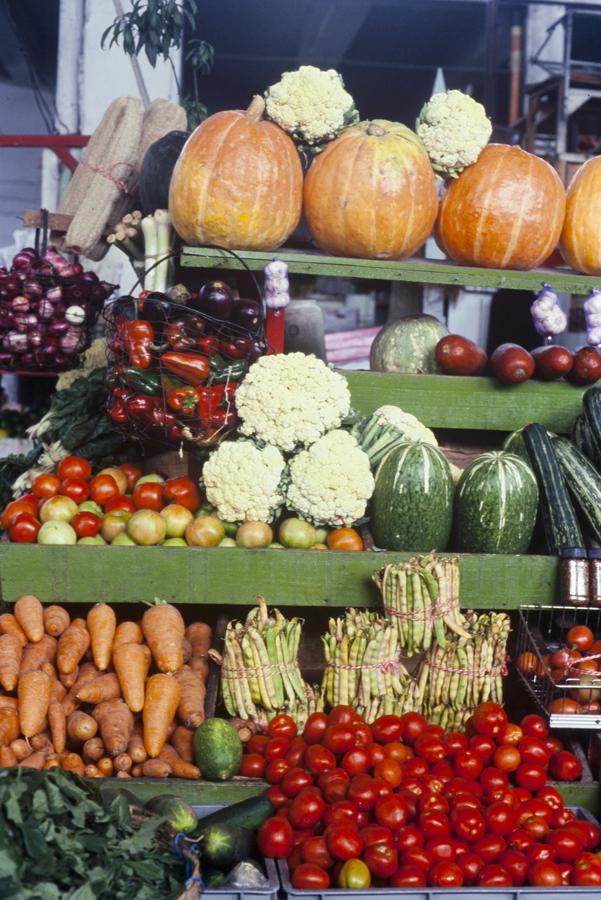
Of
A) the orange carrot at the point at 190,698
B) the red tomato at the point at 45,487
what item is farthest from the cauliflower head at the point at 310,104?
the orange carrot at the point at 190,698

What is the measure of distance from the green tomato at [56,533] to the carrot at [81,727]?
67 centimetres

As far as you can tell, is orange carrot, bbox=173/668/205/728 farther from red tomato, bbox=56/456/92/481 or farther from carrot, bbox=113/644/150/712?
red tomato, bbox=56/456/92/481

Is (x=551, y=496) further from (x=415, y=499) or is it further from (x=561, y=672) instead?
(x=561, y=672)

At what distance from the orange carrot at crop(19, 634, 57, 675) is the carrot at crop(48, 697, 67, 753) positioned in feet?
0.50

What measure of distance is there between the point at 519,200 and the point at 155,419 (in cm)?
174

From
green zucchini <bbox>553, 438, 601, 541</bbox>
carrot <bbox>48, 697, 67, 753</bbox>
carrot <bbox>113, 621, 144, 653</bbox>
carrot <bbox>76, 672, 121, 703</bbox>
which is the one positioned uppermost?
green zucchini <bbox>553, 438, 601, 541</bbox>

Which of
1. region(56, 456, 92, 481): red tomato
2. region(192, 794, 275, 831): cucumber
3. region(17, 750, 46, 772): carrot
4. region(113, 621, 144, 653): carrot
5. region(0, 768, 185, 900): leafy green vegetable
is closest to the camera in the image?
region(0, 768, 185, 900): leafy green vegetable

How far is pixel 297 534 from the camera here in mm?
3439

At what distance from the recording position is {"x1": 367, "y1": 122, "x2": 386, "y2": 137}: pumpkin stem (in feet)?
12.5

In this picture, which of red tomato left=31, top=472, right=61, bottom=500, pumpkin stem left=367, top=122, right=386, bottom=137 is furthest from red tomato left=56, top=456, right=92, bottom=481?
pumpkin stem left=367, top=122, right=386, bottom=137

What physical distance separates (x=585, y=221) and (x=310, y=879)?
2.87 m

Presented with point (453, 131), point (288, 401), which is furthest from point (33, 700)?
point (453, 131)

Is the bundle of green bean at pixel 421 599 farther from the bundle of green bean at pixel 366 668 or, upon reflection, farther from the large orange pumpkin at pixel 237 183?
the large orange pumpkin at pixel 237 183

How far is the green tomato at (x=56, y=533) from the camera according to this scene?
11.2 feet
